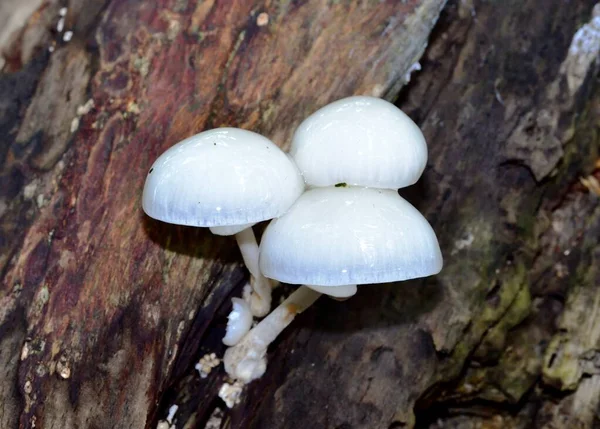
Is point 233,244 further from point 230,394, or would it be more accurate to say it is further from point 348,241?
point 348,241

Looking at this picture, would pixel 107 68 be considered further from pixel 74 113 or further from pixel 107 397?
pixel 107 397

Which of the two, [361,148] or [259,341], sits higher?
[361,148]

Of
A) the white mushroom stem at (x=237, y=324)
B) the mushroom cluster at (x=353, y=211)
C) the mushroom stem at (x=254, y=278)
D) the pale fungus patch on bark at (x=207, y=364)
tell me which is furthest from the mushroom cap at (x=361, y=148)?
the pale fungus patch on bark at (x=207, y=364)

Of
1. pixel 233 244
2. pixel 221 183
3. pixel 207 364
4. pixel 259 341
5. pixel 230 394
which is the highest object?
pixel 221 183

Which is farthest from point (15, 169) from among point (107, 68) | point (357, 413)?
point (357, 413)

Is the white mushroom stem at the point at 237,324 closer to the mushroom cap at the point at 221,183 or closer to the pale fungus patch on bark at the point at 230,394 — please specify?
the pale fungus patch on bark at the point at 230,394

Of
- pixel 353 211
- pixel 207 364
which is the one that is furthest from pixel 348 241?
pixel 207 364
